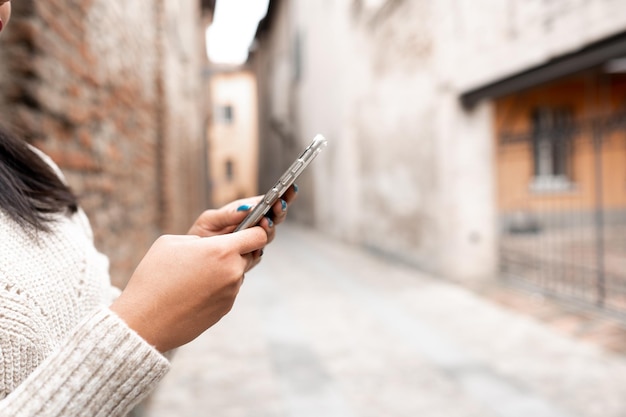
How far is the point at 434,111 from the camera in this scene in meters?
6.75

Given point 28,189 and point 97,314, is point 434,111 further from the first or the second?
point 97,314

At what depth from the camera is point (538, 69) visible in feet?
17.3

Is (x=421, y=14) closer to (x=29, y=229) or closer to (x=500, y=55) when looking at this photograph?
(x=500, y=55)

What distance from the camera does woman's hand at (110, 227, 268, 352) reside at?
0.71m

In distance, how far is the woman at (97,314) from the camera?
26.4 inches

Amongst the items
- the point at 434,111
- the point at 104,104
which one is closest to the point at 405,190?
the point at 434,111

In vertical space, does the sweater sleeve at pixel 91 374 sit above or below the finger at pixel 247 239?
below

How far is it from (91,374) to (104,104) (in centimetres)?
277

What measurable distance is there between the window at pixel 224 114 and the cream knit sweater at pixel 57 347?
27.9 m

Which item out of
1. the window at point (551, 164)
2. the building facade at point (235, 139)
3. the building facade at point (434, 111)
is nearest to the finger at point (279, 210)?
the building facade at point (434, 111)

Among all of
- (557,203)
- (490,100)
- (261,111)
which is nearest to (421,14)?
(490,100)

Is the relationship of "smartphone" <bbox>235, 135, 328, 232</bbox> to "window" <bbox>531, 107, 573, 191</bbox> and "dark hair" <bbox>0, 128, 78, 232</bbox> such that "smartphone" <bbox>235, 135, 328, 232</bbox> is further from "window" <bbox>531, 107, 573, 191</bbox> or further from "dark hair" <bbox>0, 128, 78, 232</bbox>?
"window" <bbox>531, 107, 573, 191</bbox>

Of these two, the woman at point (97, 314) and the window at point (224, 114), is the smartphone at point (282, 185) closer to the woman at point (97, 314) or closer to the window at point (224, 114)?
the woman at point (97, 314)

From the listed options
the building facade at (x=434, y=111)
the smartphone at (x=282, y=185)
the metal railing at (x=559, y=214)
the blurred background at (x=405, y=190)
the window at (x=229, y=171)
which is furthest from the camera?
the window at (x=229, y=171)
